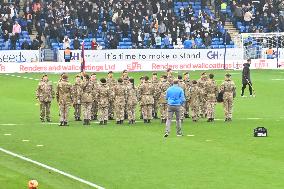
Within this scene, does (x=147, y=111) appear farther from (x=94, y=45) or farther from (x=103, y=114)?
(x=94, y=45)

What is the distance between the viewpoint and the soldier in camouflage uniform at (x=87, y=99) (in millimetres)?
40750

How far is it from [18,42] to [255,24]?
2270cm

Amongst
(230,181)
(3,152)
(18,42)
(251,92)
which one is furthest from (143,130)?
(18,42)

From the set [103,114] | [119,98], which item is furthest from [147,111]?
[103,114]

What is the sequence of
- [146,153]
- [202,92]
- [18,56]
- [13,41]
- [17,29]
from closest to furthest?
1. [146,153]
2. [202,92]
3. [18,56]
4. [13,41]
5. [17,29]

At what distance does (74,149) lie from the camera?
109 feet

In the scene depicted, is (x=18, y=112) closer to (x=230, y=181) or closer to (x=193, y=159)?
(x=193, y=159)

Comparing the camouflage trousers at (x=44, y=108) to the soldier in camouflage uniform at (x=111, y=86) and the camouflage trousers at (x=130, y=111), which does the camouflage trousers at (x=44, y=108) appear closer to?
the soldier in camouflage uniform at (x=111, y=86)

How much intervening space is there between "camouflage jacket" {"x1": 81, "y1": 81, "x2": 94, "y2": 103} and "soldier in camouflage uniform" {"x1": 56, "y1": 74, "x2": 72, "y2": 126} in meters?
0.56

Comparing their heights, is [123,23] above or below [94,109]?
above

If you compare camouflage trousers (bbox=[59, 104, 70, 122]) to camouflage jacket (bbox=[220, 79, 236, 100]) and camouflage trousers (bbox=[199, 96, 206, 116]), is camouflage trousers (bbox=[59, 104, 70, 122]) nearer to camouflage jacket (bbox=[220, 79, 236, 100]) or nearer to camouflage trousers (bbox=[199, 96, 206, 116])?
camouflage trousers (bbox=[199, 96, 206, 116])

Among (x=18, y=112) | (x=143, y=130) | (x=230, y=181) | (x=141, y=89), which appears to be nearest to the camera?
(x=230, y=181)

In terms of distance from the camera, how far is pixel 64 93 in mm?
40688

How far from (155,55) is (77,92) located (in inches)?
1404
